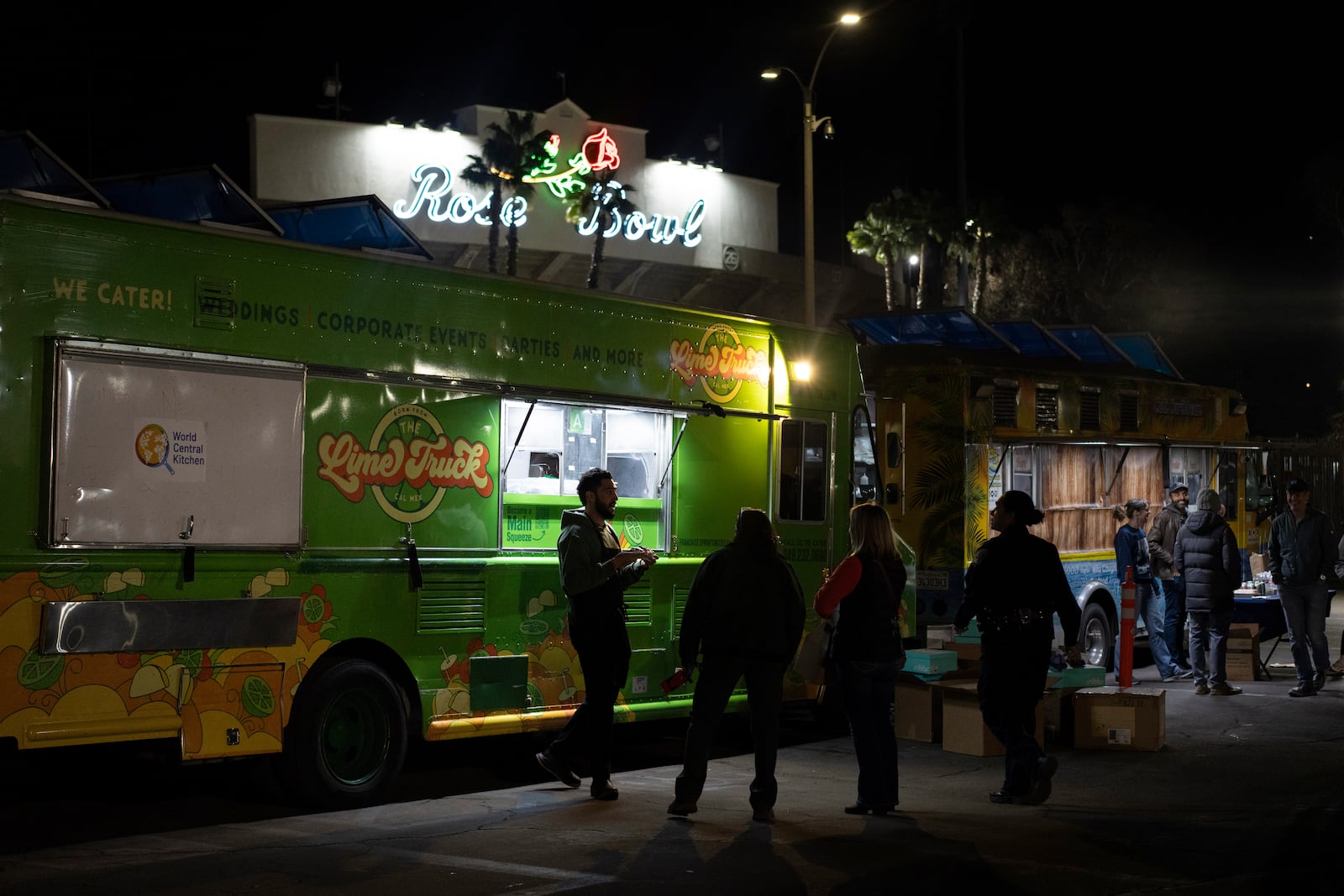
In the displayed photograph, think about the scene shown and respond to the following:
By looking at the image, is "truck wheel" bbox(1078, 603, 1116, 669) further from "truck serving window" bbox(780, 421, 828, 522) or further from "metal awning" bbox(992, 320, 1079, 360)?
"truck serving window" bbox(780, 421, 828, 522)

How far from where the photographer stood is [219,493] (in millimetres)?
8047

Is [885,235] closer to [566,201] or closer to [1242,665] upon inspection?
[566,201]

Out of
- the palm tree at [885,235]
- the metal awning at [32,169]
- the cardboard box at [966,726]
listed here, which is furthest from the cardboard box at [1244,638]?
the palm tree at [885,235]

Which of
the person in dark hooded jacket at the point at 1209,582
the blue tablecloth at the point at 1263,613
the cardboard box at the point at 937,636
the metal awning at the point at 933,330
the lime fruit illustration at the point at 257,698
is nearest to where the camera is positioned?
the lime fruit illustration at the point at 257,698

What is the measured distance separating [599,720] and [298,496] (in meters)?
2.19

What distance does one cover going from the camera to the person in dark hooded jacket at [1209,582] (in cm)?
1413

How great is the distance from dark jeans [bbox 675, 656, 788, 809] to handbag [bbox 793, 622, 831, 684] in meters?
0.51

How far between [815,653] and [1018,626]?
121 centimetres

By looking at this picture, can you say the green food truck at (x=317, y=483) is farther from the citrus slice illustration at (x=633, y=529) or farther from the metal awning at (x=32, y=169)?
the metal awning at (x=32, y=169)

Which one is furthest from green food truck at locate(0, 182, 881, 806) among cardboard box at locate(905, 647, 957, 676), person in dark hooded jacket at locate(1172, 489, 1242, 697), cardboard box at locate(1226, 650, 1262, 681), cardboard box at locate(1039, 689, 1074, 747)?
cardboard box at locate(1226, 650, 1262, 681)

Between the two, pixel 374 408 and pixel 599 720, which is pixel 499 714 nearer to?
pixel 599 720

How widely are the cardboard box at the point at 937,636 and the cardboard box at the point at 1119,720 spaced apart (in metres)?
1.96

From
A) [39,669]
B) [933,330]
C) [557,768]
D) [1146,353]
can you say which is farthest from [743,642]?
[1146,353]

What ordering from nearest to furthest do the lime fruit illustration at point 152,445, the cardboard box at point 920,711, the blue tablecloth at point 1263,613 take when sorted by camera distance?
1. the lime fruit illustration at point 152,445
2. the cardboard box at point 920,711
3. the blue tablecloth at point 1263,613
